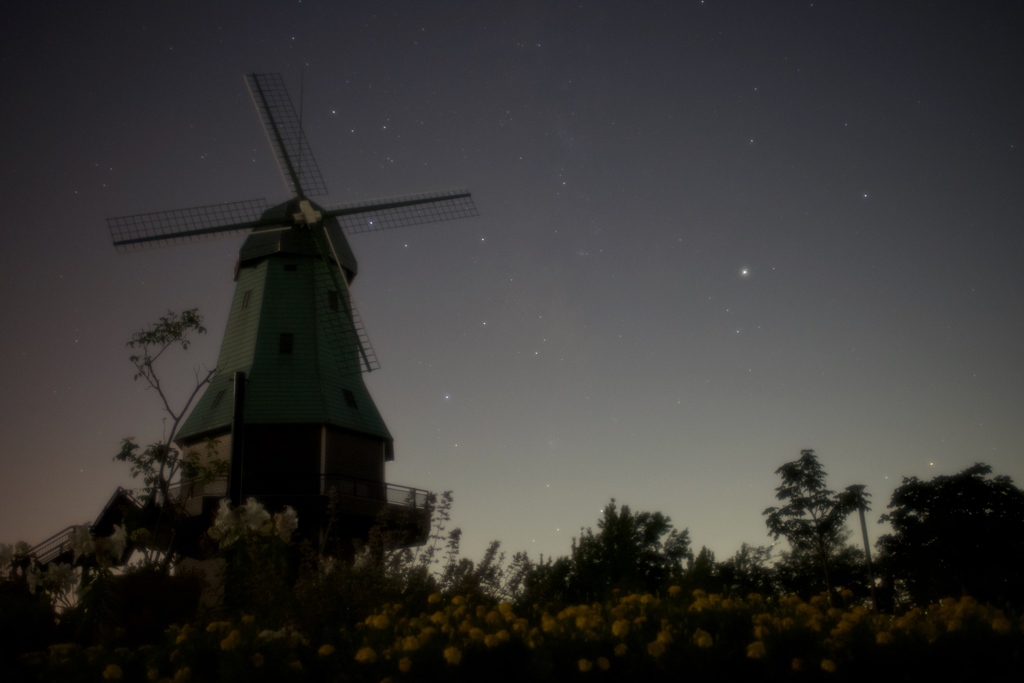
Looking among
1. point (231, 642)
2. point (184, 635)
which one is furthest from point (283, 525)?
point (231, 642)

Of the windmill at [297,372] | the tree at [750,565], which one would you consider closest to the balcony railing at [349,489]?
the windmill at [297,372]

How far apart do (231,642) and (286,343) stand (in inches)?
714

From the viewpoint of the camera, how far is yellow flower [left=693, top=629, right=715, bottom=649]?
14.4 ft

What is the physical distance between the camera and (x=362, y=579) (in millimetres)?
6770

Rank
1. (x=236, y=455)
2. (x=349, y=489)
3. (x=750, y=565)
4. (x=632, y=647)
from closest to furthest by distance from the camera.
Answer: (x=632, y=647) → (x=236, y=455) → (x=349, y=489) → (x=750, y=565)

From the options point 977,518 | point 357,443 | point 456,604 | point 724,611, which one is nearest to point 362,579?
point 456,604

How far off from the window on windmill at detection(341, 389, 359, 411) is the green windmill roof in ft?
0.07

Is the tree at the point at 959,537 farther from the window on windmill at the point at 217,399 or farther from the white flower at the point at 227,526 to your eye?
the white flower at the point at 227,526

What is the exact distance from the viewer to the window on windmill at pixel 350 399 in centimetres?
2208

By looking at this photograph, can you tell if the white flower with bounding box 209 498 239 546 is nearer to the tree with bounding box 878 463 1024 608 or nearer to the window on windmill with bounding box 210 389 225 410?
the window on windmill with bounding box 210 389 225 410

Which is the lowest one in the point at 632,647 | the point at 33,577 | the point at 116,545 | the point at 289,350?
the point at 632,647

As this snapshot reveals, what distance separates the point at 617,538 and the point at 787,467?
9.33 metres

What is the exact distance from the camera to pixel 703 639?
173 inches

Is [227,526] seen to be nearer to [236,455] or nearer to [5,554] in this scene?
[5,554]
